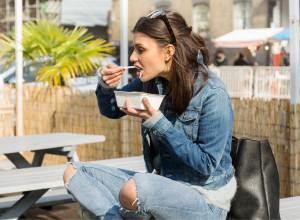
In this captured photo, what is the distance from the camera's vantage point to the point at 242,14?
1043 inches

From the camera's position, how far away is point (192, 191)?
2.52 metres

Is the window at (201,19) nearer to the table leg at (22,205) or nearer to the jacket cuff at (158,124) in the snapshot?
the table leg at (22,205)

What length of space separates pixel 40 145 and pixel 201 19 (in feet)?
75.5

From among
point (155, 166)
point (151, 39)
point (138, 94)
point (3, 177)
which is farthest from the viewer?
point (3, 177)

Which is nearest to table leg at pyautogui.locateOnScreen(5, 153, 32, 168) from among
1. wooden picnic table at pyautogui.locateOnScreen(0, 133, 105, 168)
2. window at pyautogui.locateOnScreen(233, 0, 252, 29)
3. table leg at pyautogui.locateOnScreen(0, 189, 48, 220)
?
wooden picnic table at pyautogui.locateOnScreen(0, 133, 105, 168)

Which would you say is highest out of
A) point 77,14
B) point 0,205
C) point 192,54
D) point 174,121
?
point 77,14

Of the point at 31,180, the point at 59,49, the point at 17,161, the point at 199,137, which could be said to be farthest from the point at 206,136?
the point at 59,49

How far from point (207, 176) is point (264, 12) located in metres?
24.0

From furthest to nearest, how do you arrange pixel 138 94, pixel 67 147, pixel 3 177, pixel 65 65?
1. pixel 65 65
2. pixel 67 147
3. pixel 3 177
4. pixel 138 94

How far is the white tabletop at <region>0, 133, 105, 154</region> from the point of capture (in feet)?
15.9

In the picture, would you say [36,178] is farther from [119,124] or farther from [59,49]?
[59,49]

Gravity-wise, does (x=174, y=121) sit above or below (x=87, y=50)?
below

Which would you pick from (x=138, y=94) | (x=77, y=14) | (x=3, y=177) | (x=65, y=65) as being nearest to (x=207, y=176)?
(x=138, y=94)

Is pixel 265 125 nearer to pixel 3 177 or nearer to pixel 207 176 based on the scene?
pixel 3 177
